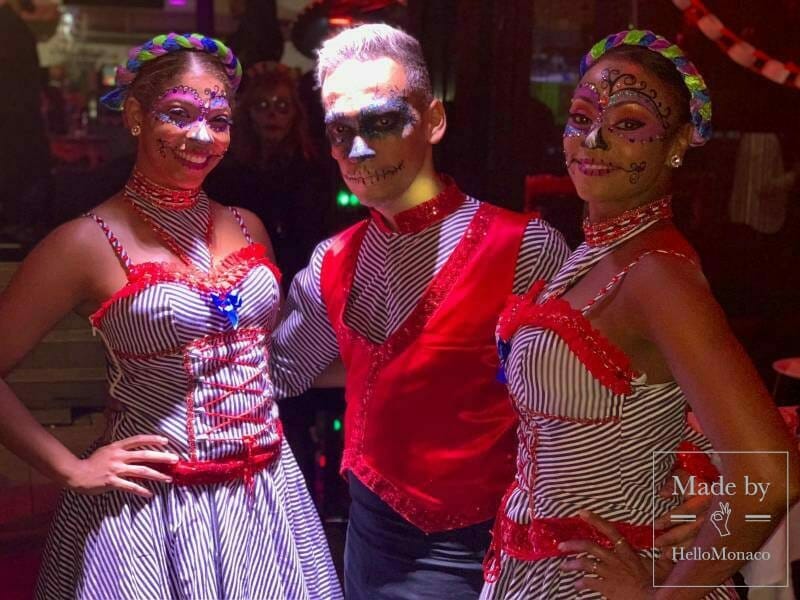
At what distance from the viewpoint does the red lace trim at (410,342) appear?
1708 millimetres

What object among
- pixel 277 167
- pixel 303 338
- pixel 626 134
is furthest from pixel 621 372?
Result: pixel 277 167

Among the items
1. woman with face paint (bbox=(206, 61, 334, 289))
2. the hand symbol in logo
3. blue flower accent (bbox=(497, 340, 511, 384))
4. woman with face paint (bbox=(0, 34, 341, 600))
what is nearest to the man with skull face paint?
blue flower accent (bbox=(497, 340, 511, 384))

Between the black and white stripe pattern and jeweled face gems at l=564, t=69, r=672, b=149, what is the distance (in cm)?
34

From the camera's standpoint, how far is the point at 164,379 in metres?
1.71

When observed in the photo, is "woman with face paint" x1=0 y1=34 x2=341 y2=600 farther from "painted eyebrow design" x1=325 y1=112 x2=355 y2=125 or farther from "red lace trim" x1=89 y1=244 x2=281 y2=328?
"painted eyebrow design" x1=325 y1=112 x2=355 y2=125

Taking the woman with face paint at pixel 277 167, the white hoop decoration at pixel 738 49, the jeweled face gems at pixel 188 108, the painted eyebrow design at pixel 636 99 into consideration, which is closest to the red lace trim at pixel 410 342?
the painted eyebrow design at pixel 636 99

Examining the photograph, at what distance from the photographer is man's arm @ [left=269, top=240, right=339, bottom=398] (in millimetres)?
1941

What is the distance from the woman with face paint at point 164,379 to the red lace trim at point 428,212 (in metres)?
0.33

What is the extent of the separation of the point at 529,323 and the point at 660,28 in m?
2.24

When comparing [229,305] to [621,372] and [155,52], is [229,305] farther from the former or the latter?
[621,372]

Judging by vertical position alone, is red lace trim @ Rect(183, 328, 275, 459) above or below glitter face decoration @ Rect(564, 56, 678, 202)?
below

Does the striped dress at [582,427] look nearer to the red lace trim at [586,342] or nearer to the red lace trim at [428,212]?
the red lace trim at [586,342]

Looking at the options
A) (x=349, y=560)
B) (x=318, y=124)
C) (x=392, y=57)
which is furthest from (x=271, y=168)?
(x=349, y=560)

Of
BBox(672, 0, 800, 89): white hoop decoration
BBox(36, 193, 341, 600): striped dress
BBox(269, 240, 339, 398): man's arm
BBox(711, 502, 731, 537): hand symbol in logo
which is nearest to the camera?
BBox(711, 502, 731, 537): hand symbol in logo
